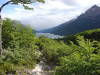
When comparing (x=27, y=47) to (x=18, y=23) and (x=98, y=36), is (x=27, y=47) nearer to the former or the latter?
(x=18, y=23)

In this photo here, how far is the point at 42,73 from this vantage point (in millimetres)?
15641

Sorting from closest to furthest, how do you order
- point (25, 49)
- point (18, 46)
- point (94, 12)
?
point (18, 46) < point (25, 49) < point (94, 12)

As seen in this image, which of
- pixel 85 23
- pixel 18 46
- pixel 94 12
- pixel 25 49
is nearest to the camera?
pixel 18 46

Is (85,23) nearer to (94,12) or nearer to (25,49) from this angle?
(94,12)

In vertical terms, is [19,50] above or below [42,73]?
above

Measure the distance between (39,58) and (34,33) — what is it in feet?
6.15

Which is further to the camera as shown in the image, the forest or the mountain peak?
the mountain peak

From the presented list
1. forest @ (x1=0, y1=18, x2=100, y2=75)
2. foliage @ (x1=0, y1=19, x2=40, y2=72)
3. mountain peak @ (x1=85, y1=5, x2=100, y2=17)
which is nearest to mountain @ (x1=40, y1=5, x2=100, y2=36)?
mountain peak @ (x1=85, y1=5, x2=100, y2=17)

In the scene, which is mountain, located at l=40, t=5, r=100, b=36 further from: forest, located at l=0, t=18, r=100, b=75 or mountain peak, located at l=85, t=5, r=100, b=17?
forest, located at l=0, t=18, r=100, b=75

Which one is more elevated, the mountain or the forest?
the forest

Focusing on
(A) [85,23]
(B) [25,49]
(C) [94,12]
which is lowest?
(A) [85,23]

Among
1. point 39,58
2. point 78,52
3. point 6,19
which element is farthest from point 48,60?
point 78,52

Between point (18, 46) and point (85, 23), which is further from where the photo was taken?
point (85, 23)

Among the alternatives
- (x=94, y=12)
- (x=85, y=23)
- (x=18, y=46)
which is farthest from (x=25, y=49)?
(x=94, y=12)
